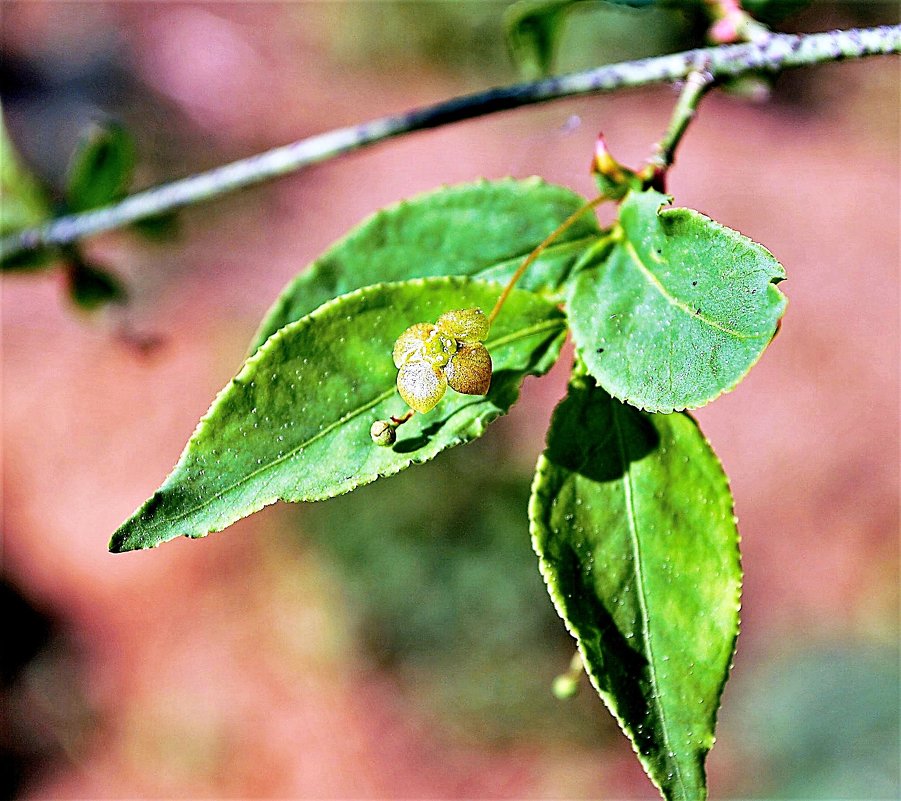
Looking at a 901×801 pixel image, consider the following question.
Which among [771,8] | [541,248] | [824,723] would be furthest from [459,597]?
[541,248]

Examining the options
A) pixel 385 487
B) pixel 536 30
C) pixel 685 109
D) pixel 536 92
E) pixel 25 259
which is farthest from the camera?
pixel 385 487

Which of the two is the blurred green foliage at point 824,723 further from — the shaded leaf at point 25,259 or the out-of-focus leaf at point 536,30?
the shaded leaf at point 25,259

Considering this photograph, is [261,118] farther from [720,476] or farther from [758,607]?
[720,476]

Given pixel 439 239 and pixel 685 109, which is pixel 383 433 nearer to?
pixel 439 239

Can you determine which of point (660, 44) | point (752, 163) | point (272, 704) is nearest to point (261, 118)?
point (660, 44)

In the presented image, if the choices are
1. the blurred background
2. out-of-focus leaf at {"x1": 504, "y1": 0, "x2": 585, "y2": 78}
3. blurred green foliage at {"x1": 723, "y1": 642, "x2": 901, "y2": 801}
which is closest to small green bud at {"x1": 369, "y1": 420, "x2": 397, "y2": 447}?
out-of-focus leaf at {"x1": 504, "y1": 0, "x2": 585, "y2": 78}

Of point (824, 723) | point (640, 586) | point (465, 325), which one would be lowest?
point (824, 723)

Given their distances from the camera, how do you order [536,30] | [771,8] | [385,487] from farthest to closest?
[385,487], [536,30], [771,8]
